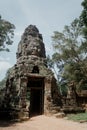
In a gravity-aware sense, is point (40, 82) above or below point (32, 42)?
below

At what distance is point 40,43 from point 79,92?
24.7ft

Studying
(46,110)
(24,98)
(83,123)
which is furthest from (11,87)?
(83,123)

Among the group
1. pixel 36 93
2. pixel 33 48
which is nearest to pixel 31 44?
pixel 33 48

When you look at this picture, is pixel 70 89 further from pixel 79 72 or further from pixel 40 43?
pixel 40 43

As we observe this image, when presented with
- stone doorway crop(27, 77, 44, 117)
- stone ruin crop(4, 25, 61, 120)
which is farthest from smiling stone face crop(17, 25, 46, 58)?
stone doorway crop(27, 77, 44, 117)

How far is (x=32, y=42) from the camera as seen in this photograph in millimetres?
23312

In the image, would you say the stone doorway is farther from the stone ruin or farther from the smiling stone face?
the smiling stone face

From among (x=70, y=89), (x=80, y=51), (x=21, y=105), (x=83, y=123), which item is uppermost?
(x=80, y=51)

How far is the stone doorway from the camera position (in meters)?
22.0

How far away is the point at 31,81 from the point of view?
23484mm

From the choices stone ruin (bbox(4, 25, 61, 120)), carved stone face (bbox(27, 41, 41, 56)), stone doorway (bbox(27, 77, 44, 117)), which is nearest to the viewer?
stone ruin (bbox(4, 25, 61, 120))

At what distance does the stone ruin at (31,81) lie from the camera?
19933 mm

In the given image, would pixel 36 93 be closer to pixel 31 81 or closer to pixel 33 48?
pixel 31 81

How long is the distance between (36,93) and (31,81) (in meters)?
2.24
